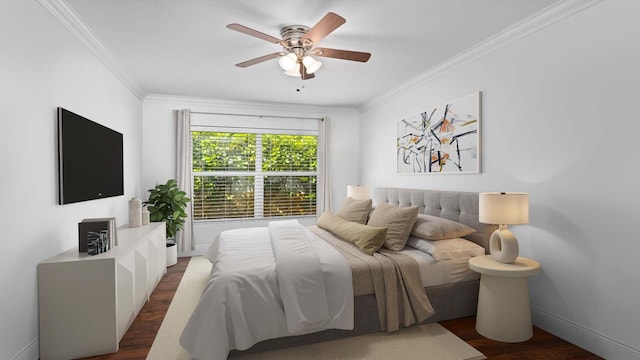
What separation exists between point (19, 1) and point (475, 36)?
344 cm

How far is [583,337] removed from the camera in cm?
230

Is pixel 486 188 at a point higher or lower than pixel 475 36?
lower

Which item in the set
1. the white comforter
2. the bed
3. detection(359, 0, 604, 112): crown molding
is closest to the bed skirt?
the bed

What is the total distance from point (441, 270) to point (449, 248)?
0.73ft

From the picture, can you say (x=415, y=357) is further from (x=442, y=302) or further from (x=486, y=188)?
(x=486, y=188)

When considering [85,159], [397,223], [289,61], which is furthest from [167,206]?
[397,223]

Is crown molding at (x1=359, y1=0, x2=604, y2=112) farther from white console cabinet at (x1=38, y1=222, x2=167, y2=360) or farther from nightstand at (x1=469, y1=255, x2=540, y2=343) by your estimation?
white console cabinet at (x1=38, y1=222, x2=167, y2=360)

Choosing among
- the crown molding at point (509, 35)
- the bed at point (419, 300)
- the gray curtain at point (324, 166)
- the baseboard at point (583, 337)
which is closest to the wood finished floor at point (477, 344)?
the baseboard at point (583, 337)

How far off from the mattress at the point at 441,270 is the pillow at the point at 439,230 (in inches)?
7.5

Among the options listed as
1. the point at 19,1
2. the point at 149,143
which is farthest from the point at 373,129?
the point at 19,1

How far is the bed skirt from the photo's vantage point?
2266 mm

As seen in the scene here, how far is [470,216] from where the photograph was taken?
3.07m

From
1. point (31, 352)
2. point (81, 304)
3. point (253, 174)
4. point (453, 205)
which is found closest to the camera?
point (31, 352)

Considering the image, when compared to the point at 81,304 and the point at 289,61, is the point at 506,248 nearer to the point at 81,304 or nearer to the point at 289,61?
the point at 289,61
